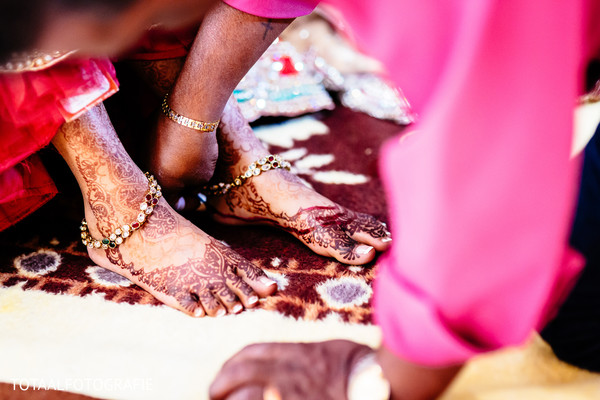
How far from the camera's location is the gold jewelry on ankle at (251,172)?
0.94 m

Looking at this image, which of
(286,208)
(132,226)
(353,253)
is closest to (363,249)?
(353,253)

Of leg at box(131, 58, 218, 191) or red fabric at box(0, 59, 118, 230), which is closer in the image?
red fabric at box(0, 59, 118, 230)

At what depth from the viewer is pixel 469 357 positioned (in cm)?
38

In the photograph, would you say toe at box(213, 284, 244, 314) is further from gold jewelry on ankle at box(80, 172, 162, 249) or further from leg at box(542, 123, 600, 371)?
leg at box(542, 123, 600, 371)

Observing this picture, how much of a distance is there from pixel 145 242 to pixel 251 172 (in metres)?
0.25

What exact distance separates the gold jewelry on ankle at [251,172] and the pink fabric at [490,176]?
0.58 meters

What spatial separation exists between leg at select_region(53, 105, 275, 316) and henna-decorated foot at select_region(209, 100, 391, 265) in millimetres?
143

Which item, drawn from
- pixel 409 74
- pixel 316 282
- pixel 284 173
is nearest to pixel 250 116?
pixel 284 173

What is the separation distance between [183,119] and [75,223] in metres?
0.31

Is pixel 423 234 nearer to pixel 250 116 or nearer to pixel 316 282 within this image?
pixel 316 282

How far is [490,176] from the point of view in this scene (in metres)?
0.36

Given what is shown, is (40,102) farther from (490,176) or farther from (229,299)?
(490,176)

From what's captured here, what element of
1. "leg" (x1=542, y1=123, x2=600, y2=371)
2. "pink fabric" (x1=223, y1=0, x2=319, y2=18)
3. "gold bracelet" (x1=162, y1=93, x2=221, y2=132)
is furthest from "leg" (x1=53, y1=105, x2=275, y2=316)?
"leg" (x1=542, y1=123, x2=600, y2=371)

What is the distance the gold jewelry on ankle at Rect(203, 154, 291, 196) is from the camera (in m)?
0.94
